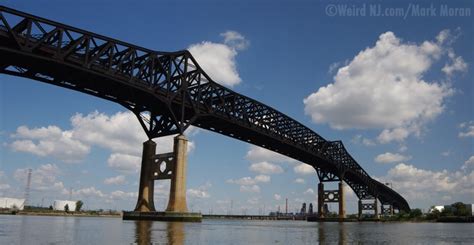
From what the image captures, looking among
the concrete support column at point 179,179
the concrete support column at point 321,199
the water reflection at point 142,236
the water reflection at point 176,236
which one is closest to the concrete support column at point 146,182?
the concrete support column at point 179,179

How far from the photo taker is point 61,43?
5166 centimetres

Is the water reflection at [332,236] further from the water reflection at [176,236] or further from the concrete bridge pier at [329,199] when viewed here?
the concrete bridge pier at [329,199]

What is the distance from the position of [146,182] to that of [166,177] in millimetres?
4182

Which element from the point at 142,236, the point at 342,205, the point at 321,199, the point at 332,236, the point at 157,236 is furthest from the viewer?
the point at 321,199

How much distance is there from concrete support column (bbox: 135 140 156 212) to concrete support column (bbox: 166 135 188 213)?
6.53 meters

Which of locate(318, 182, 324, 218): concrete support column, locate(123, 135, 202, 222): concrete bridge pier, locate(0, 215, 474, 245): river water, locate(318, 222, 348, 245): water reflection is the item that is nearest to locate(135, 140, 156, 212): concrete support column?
locate(123, 135, 202, 222): concrete bridge pier

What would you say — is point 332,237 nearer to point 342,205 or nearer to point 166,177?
point 166,177

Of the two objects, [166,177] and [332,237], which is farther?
[166,177]

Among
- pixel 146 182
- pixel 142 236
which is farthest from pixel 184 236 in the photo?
pixel 146 182

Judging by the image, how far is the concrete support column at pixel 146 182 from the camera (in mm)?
66750

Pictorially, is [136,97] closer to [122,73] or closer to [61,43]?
[122,73]

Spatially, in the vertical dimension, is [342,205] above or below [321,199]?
below

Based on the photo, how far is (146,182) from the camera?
68.1 meters

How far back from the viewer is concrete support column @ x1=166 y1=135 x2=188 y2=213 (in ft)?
201
